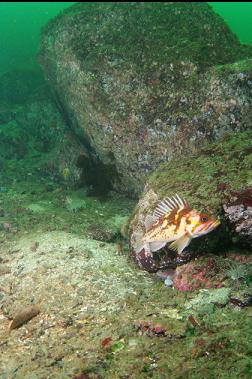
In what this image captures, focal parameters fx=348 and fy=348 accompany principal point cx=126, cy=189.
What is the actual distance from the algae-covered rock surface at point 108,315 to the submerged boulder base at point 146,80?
116 inches

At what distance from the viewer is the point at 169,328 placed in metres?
4.41

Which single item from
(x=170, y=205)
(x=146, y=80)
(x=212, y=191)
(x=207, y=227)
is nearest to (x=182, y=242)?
(x=207, y=227)

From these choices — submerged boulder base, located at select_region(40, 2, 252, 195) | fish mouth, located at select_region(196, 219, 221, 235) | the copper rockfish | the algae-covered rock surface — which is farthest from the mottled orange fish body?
submerged boulder base, located at select_region(40, 2, 252, 195)

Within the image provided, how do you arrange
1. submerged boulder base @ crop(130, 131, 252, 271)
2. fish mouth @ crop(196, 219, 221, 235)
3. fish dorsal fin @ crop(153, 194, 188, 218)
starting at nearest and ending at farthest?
fish mouth @ crop(196, 219, 221, 235), fish dorsal fin @ crop(153, 194, 188, 218), submerged boulder base @ crop(130, 131, 252, 271)

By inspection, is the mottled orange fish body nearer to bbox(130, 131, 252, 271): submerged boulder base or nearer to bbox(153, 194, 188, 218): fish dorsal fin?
bbox(153, 194, 188, 218): fish dorsal fin

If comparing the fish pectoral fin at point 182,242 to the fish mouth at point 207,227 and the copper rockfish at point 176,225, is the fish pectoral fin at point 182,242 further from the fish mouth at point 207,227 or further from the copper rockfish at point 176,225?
the fish mouth at point 207,227

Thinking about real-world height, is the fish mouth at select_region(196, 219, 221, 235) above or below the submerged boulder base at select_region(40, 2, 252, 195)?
below

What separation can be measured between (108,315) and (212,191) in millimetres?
2608

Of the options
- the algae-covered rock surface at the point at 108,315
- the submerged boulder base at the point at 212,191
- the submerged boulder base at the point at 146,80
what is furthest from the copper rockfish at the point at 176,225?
the submerged boulder base at the point at 146,80

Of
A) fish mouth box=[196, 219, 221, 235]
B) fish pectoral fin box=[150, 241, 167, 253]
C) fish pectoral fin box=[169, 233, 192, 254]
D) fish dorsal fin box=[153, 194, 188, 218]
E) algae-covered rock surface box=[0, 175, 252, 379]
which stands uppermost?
fish dorsal fin box=[153, 194, 188, 218]

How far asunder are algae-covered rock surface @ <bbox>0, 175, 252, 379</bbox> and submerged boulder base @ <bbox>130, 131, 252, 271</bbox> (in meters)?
0.30

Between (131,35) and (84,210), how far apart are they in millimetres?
5361

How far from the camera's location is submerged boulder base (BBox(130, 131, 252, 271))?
5594 millimetres

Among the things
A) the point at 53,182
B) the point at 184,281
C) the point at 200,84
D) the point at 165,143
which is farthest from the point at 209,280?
the point at 53,182
